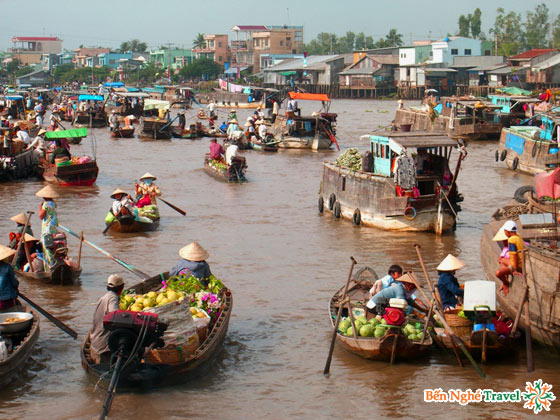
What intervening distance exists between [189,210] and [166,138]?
1819cm

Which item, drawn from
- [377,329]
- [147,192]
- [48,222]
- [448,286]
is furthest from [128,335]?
[147,192]

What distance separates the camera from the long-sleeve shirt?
8680mm

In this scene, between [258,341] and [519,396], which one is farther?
[258,341]

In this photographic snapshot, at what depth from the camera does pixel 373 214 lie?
1759cm

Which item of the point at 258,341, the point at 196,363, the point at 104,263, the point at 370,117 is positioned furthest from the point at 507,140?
the point at 370,117

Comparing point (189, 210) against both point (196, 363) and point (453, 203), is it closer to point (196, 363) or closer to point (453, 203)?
point (453, 203)

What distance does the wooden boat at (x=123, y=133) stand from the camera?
39156 mm

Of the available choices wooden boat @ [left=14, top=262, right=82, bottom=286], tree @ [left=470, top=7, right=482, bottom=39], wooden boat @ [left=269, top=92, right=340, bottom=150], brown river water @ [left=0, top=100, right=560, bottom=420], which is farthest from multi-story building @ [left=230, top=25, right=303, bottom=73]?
wooden boat @ [left=14, top=262, right=82, bottom=286]

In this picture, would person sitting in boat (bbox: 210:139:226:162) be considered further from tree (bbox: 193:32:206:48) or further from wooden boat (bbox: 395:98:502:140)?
tree (bbox: 193:32:206:48)

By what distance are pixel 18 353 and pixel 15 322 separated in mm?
567

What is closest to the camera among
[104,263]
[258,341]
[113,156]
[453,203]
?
[258,341]

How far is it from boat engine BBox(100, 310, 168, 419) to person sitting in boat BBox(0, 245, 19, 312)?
2109 millimetres

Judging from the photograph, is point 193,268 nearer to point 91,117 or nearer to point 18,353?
point 18,353

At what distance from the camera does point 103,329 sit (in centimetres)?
870
